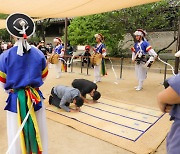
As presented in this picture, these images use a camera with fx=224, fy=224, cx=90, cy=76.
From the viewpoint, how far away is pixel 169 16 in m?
11.0

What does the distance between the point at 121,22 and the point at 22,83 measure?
371 inches

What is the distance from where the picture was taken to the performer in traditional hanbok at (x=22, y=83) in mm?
2066

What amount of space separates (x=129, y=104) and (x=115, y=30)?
699cm

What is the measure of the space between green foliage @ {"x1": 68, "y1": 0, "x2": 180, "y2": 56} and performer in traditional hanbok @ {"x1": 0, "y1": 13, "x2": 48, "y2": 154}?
8.60 m

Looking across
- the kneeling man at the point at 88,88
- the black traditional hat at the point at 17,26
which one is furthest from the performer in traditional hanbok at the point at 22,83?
the kneeling man at the point at 88,88

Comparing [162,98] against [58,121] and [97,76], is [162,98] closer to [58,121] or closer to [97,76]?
[58,121]

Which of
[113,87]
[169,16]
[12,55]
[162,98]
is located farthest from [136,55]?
[169,16]

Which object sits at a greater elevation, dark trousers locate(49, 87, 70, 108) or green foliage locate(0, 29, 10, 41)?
green foliage locate(0, 29, 10, 41)

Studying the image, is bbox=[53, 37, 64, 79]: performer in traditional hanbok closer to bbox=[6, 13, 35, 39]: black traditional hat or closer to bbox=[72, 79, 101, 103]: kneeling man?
bbox=[72, 79, 101, 103]: kneeling man

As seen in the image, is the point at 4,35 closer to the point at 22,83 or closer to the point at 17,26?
the point at 17,26

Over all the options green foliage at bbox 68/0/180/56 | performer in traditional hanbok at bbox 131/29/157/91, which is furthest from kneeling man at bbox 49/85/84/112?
green foliage at bbox 68/0/180/56

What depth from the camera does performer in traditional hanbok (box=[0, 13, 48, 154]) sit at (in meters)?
2.07

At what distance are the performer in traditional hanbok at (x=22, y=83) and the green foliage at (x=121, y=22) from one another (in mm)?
8601

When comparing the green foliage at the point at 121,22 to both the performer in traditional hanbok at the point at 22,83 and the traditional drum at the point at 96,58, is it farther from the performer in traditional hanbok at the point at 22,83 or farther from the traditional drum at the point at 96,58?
the performer in traditional hanbok at the point at 22,83
